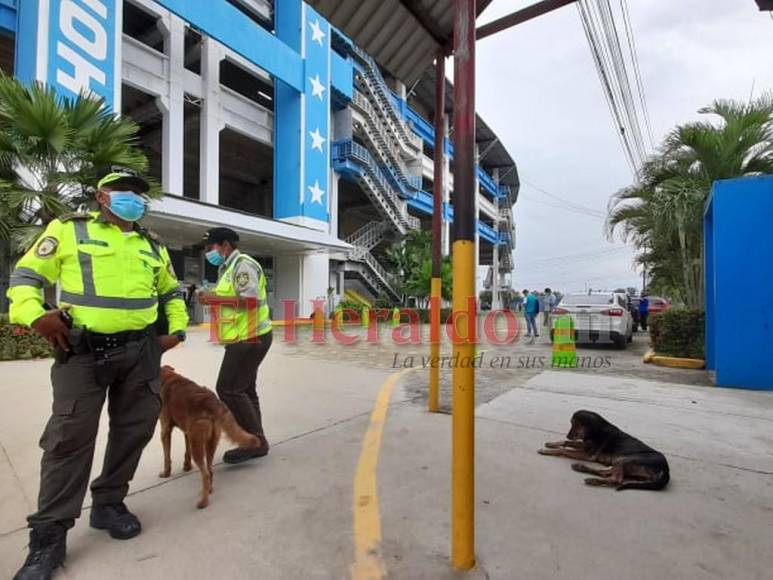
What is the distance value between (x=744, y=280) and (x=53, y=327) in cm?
767

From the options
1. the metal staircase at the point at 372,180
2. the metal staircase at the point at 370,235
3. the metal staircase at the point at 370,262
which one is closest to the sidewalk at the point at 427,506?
the metal staircase at the point at 372,180

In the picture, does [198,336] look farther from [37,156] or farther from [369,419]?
[369,419]

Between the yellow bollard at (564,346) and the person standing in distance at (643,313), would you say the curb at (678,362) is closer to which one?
the yellow bollard at (564,346)

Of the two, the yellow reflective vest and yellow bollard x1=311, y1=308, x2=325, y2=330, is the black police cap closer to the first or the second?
the yellow reflective vest

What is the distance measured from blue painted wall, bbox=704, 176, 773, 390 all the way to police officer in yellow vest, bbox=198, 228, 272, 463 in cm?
635

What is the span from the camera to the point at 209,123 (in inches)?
734

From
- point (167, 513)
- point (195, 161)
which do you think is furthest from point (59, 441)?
point (195, 161)

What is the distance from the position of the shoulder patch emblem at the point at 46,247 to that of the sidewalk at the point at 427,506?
148 cm

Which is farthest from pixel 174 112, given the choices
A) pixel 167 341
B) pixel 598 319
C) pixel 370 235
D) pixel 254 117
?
pixel 167 341

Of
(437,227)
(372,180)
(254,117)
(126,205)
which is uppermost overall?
(254,117)

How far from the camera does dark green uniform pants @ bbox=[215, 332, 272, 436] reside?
11.3ft

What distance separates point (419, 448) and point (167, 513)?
1.93 metres

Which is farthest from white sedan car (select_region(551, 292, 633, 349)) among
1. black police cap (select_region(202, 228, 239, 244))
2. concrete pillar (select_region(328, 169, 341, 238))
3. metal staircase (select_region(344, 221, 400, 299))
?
metal staircase (select_region(344, 221, 400, 299))

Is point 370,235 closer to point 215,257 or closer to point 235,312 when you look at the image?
point 215,257
